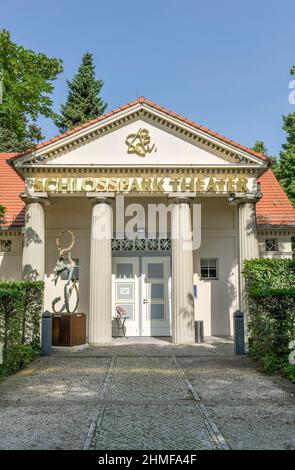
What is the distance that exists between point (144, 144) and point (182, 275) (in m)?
4.56

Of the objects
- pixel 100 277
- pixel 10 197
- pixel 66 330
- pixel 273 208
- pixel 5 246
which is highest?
pixel 10 197

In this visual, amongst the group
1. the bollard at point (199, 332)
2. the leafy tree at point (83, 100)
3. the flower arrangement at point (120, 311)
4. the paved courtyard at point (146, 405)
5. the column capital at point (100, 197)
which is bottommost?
the paved courtyard at point (146, 405)

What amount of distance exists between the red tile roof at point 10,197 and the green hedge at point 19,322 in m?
5.35

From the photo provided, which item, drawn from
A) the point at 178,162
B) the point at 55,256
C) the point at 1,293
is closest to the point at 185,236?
the point at 178,162

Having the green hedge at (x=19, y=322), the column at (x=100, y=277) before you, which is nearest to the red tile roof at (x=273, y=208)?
the column at (x=100, y=277)

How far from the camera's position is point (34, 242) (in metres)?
14.5

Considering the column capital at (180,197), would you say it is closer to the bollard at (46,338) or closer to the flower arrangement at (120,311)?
the flower arrangement at (120,311)

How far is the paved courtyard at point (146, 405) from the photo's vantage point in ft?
16.8

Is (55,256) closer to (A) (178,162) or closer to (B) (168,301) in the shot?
(B) (168,301)

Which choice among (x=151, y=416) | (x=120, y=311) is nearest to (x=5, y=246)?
(x=120, y=311)

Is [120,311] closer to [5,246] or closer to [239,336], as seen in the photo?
[5,246]

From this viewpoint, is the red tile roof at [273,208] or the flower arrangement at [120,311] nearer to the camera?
the flower arrangement at [120,311]

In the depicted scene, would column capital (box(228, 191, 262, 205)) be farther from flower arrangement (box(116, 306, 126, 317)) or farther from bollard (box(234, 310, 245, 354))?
flower arrangement (box(116, 306, 126, 317))

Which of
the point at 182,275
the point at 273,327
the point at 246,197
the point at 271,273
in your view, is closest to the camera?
the point at 273,327
